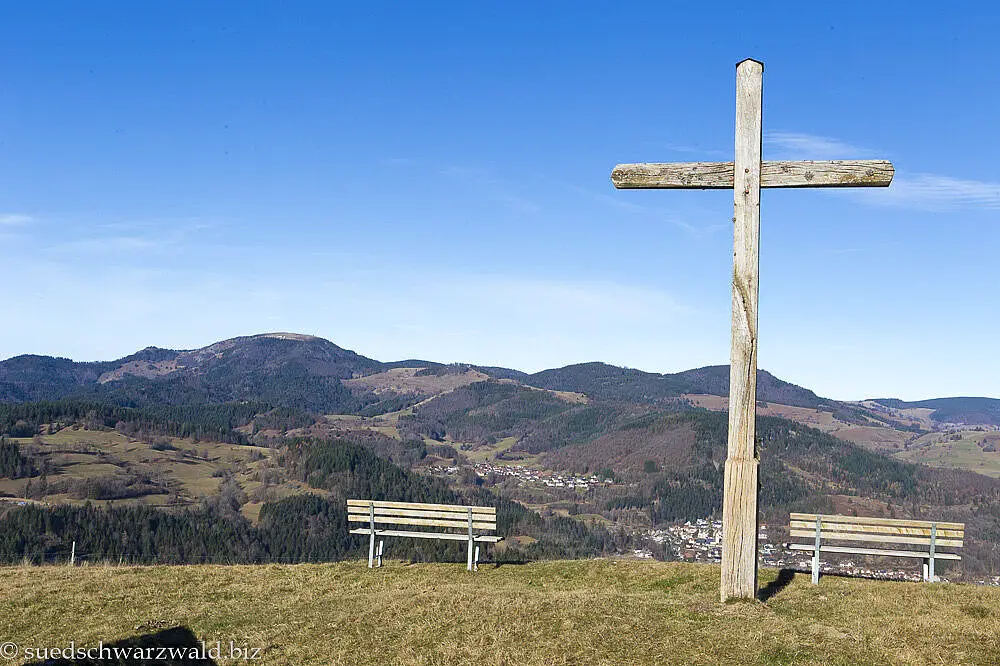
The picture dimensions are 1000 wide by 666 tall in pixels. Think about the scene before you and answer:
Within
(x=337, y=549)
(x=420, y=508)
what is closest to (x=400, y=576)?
(x=420, y=508)

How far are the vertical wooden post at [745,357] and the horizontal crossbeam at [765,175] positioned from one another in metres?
0.28

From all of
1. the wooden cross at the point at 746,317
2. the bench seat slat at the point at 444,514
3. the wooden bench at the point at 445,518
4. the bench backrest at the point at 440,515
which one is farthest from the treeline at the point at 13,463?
the wooden cross at the point at 746,317

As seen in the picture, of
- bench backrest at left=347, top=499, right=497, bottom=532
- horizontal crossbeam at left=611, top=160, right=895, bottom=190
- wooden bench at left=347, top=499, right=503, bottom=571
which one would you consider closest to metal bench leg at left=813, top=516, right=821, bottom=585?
wooden bench at left=347, top=499, right=503, bottom=571

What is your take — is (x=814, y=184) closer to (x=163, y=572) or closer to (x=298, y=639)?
(x=298, y=639)

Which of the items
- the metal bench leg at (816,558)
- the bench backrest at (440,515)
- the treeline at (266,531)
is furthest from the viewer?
the treeline at (266,531)

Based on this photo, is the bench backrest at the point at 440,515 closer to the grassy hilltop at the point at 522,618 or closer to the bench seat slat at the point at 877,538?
the grassy hilltop at the point at 522,618

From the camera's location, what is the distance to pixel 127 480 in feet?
474

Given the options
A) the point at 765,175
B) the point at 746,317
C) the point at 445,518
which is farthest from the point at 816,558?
the point at 445,518

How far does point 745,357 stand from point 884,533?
22.1 feet

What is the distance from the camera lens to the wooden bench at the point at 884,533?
14617mm

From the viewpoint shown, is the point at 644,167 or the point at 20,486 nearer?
the point at 644,167

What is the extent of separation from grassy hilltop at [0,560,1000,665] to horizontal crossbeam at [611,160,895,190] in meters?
6.03

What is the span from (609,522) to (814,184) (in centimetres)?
16022

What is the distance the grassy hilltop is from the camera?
924 cm
